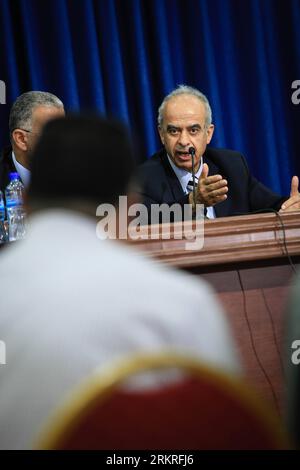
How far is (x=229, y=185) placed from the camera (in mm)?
2918

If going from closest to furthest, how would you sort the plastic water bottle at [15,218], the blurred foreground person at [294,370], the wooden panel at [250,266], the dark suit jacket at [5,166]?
1. the blurred foreground person at [294,370]
2. the wooden panel at [250,266]
3. the plastic water bottle at [15,218]
4. the dark suit jacket at [5,166]

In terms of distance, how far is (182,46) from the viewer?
3.49 meters

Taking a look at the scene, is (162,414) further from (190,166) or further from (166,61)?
(166,61)

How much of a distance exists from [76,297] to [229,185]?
2.17 m

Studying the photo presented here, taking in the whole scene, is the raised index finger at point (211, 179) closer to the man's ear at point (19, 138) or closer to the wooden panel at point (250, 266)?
the wooden panel at point (250, 266)

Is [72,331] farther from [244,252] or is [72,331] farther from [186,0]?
[186,0]

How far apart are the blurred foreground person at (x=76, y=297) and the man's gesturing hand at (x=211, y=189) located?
1360 mm

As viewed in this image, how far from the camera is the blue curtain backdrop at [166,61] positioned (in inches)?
129

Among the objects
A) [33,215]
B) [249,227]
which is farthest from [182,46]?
[33,215]

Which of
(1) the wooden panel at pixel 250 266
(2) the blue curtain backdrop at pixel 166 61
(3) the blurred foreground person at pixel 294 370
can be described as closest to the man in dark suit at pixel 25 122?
(2) the blue curtain backdrop at pixel 166 61

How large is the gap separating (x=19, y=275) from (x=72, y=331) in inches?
4.9

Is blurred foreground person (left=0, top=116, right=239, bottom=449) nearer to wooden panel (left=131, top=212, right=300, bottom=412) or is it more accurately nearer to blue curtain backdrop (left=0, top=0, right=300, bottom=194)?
wooden panel (left=131, top=212, right=300, bottom=412)
